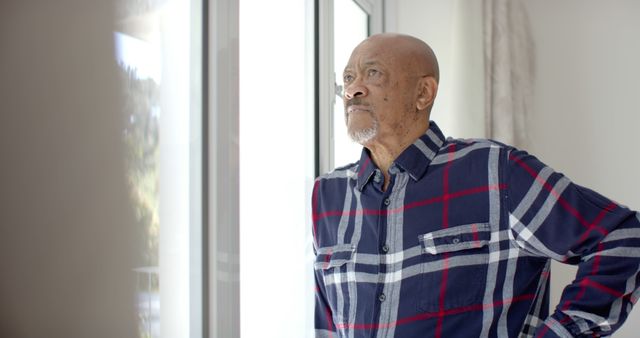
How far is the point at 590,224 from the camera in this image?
3.58 feet

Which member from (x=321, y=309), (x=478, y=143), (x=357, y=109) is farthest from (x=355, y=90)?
(x=321, y=309)

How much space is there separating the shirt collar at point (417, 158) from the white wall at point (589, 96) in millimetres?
1536

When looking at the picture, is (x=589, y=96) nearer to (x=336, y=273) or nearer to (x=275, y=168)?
(x=275, y=168)

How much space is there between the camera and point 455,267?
46.9 inches

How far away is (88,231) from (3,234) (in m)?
0.16

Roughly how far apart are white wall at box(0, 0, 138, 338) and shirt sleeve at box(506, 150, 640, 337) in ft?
2.36

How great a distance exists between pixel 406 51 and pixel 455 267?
46 cm

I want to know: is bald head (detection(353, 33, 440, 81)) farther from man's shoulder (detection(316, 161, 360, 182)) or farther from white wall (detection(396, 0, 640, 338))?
white wall (detection(396, 0, 640, 338))

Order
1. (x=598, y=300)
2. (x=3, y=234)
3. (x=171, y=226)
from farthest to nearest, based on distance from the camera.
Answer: (x=171, y=226)
(x=598, y=300)
(x=3, y=234)

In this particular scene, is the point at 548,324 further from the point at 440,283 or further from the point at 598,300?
the point at 440,283

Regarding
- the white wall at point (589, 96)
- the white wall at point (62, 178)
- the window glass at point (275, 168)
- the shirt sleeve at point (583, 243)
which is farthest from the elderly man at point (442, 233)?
the white wall at point (589, 96)

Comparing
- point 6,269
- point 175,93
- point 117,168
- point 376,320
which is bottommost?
point 376,320

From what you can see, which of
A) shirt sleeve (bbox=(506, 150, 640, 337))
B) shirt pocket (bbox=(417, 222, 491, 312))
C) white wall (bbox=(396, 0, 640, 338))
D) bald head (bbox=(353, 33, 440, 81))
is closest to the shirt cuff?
shirt sleeve (bbox=(506, 150, 640, 337))

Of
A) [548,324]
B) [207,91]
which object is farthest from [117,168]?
[548,324]
